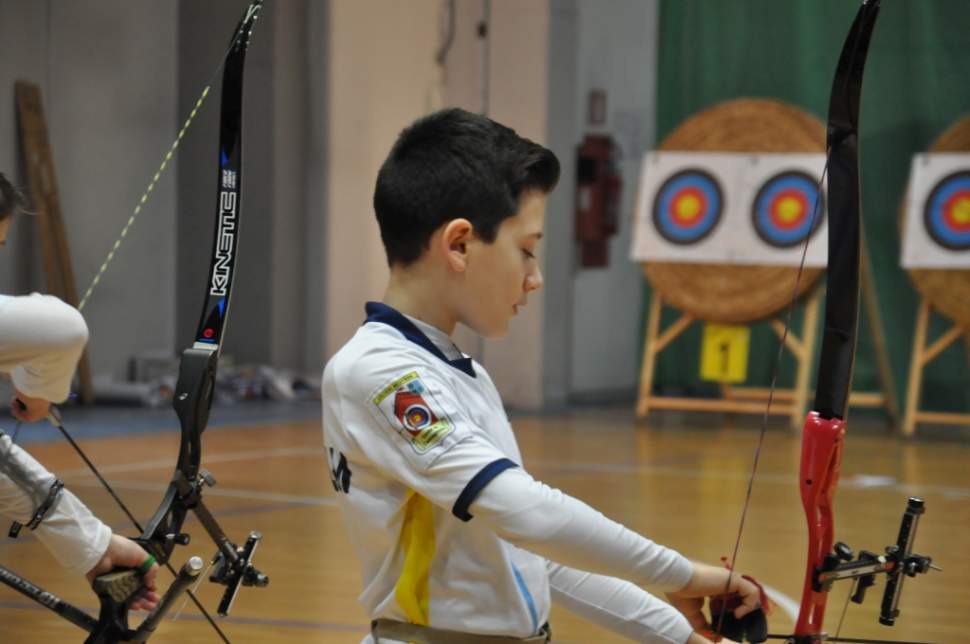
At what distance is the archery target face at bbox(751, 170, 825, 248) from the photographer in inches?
201

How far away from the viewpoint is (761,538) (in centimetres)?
282

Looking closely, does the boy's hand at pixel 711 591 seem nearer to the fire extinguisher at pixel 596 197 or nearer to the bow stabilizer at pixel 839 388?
the bow stabilizer at pixel 839 388

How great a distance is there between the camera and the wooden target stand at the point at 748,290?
496cm

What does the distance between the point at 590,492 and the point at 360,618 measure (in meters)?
1.29

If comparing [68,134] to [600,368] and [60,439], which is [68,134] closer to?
[60,439]

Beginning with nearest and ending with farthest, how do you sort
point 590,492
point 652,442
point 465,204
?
point 465,204 < point 590,492 < point 652,442

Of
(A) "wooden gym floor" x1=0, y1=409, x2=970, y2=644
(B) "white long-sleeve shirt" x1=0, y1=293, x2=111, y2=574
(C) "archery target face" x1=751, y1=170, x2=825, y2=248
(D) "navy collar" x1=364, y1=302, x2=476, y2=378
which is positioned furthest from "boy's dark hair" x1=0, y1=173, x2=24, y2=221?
(C) "archery target face" x1=751, y1=170, x2=825, y2=248

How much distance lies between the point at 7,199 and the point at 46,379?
0.19 meters

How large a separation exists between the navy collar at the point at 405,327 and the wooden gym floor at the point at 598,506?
1.01m

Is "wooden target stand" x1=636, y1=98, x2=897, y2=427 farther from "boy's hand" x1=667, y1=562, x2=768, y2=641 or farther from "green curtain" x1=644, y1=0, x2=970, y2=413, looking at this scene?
"boy's hand" x1=667, y1=562, x2=768, y2=641

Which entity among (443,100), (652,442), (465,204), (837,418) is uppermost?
(443,100)

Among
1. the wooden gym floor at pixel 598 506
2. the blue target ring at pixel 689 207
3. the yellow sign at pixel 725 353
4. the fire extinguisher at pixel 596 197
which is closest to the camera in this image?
the wooden gym floor at pixel 598 506

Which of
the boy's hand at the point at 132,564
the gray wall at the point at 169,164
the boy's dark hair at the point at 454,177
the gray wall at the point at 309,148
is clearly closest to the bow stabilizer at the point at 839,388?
the boy's dark hair at the point at 454,177

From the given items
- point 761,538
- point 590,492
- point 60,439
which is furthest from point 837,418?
point 60,439
